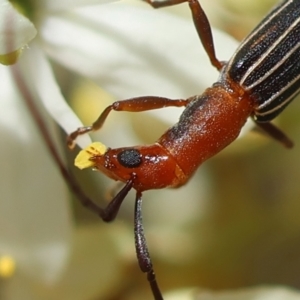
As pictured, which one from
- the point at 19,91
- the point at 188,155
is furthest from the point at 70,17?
the point at 188,155

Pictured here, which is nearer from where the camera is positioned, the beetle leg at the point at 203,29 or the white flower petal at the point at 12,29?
the white flower petal at the point at 12,29

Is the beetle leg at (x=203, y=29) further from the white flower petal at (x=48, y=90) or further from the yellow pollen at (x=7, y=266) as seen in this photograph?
the yellow pollen at (x=7, y=266)

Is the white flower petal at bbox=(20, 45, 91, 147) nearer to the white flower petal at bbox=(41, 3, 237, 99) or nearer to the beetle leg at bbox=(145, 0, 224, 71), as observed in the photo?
the white flower petal at bbox=(41, 3, 237, 99)

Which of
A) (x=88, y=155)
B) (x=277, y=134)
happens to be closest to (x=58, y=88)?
(x=88, y=155)

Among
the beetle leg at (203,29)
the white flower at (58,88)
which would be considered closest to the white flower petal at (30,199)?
the white flower at (58,88)

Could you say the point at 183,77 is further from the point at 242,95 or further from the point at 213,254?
the point at 213,254

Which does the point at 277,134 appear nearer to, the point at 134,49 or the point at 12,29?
the point at 134,49

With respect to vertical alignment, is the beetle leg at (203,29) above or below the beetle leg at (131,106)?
above
